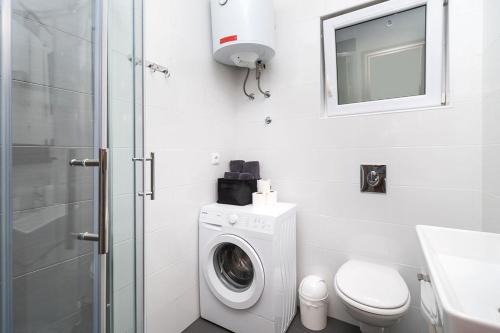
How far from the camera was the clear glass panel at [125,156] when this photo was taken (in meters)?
0.71

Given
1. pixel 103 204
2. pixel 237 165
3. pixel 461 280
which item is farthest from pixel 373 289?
pixel 103 204

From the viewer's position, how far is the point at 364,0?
5.70 ft

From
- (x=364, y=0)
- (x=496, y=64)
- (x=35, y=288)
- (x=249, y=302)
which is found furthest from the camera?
(x=364, y=0)

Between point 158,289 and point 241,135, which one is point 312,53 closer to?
point 241,135

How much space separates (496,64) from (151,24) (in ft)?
6.44

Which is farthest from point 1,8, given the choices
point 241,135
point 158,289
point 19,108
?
point 241,135

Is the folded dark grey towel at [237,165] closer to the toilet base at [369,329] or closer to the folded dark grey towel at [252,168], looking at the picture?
the folded dark grey towel at [252,168]

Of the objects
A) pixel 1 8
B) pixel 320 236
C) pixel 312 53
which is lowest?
pixel 320 236

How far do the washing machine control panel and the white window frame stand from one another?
104cm

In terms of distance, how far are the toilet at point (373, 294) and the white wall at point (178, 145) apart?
1106 mm

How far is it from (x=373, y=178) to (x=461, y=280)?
0.98 meters

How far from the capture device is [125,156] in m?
0.80

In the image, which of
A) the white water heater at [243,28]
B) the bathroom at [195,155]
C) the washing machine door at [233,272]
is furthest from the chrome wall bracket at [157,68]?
the washing machine door at [233,272]

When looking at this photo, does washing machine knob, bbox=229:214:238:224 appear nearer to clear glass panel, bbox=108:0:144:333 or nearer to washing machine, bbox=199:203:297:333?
washing machine, bbox=199:203:297:333
